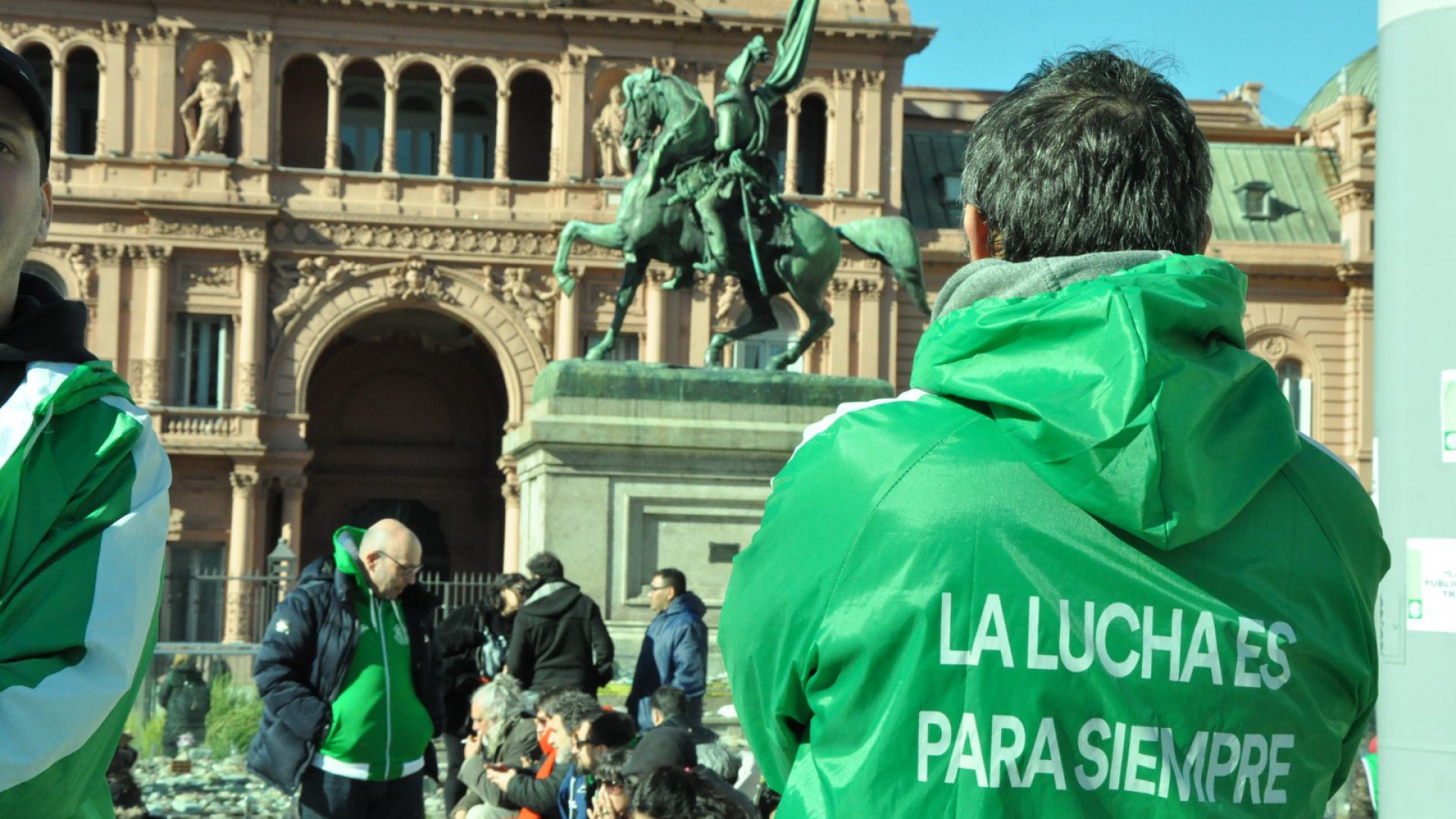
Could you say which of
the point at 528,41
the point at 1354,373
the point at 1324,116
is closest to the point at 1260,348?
the point at 1354,373

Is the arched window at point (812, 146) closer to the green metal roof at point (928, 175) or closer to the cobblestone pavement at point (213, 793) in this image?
the green metal roof at point (928, 175)

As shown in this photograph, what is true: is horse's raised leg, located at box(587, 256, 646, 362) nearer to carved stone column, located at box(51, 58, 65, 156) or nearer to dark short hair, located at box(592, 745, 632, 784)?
dark short hair, located at box(592, 745, 632, 784)

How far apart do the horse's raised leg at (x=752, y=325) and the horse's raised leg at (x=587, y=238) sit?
1.06m

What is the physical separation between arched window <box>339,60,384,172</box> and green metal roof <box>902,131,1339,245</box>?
37.4 feet

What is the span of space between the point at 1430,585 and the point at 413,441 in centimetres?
3800

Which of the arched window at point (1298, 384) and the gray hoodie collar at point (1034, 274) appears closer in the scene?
the gray hoodie collar at point (1034, 274)

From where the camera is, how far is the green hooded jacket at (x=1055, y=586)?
1.78m

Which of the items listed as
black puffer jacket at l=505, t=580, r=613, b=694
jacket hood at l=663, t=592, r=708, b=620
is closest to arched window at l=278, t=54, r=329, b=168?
jacket hood at l=663, t=592, r=708, b=620

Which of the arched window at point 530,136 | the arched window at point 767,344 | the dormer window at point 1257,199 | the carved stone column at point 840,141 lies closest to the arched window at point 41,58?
the arched window at point 530,136

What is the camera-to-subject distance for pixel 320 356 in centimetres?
4059

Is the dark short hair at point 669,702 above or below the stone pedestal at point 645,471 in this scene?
below

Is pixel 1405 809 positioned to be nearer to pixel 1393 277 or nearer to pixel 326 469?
pixel 1393 277

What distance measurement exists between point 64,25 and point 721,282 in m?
13.5

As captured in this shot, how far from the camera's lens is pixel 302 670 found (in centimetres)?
650
